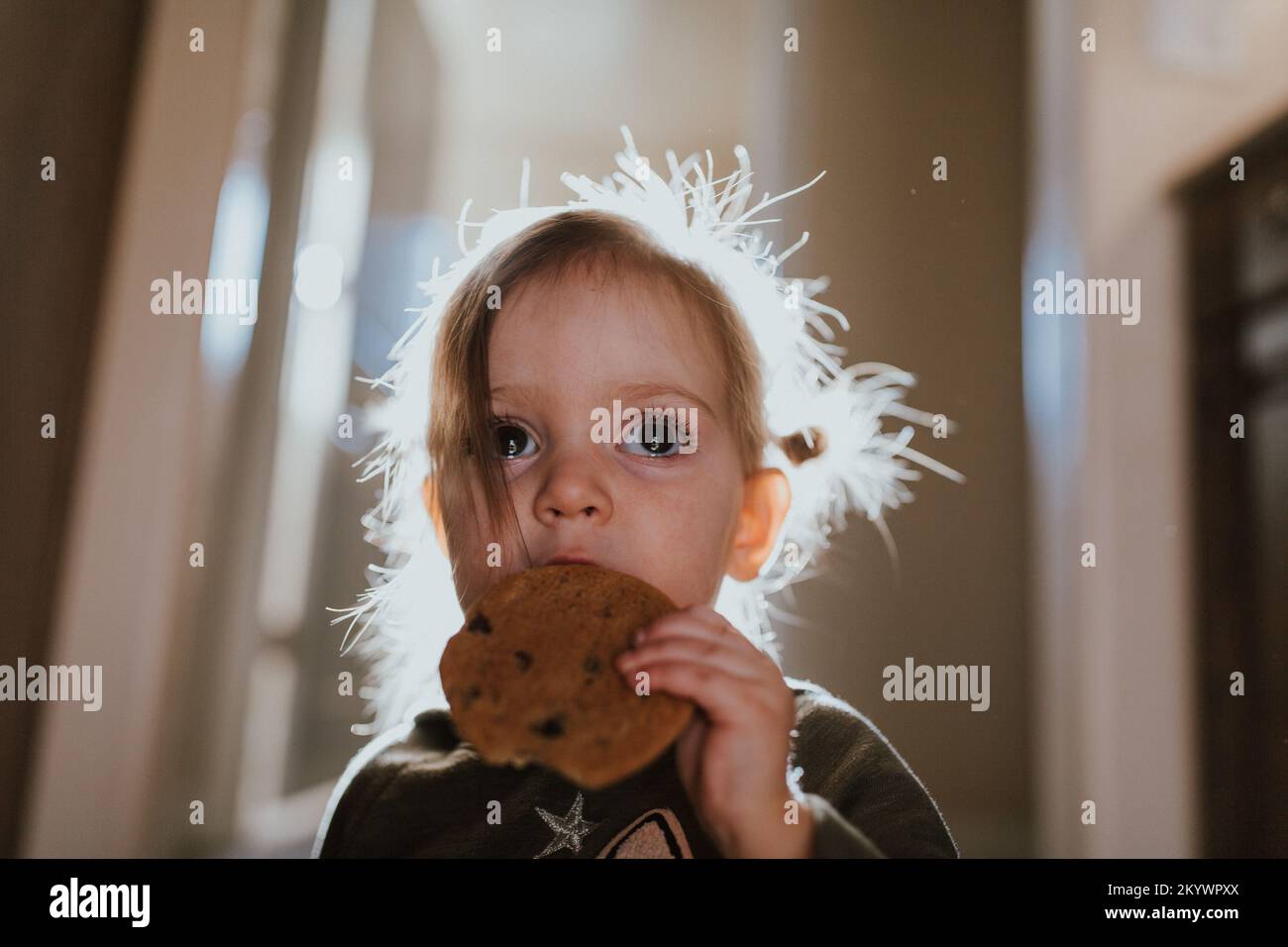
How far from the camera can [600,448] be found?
63 cm

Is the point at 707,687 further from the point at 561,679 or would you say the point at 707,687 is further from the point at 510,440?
the point at 510,440

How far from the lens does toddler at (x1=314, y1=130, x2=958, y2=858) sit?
→ 57cm

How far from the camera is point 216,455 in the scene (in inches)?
30.0

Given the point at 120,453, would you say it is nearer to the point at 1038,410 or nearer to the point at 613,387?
the point at 613,387

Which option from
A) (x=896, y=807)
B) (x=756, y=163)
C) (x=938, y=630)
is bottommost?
(x=896, y=807)

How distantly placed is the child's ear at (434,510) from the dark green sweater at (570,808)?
0.17m

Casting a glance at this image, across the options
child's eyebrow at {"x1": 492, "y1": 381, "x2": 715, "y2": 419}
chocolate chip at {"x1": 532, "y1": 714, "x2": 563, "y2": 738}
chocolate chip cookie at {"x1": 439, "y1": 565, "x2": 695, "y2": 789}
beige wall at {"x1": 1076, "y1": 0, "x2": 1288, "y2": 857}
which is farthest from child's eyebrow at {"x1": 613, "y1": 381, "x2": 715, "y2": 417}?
beige wall at {"x1": 1076, "y1": 0, "x2": 1288, "y2": 857}

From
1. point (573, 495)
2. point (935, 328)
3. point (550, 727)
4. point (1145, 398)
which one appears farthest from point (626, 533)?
point (1145, 398)

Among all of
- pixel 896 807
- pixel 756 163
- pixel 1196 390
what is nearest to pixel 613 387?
pixel 756 163

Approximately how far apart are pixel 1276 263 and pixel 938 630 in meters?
0.49

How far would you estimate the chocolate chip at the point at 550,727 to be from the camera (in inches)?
21.3

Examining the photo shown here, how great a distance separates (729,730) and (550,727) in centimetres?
13

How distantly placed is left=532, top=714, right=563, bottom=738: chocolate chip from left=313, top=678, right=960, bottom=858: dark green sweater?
0.31 feet

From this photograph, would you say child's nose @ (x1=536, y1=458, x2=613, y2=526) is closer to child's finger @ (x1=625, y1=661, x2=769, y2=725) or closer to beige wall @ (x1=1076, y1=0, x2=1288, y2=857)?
child's finger @ (x1=625, y1=661, x2=769, y2=725)
